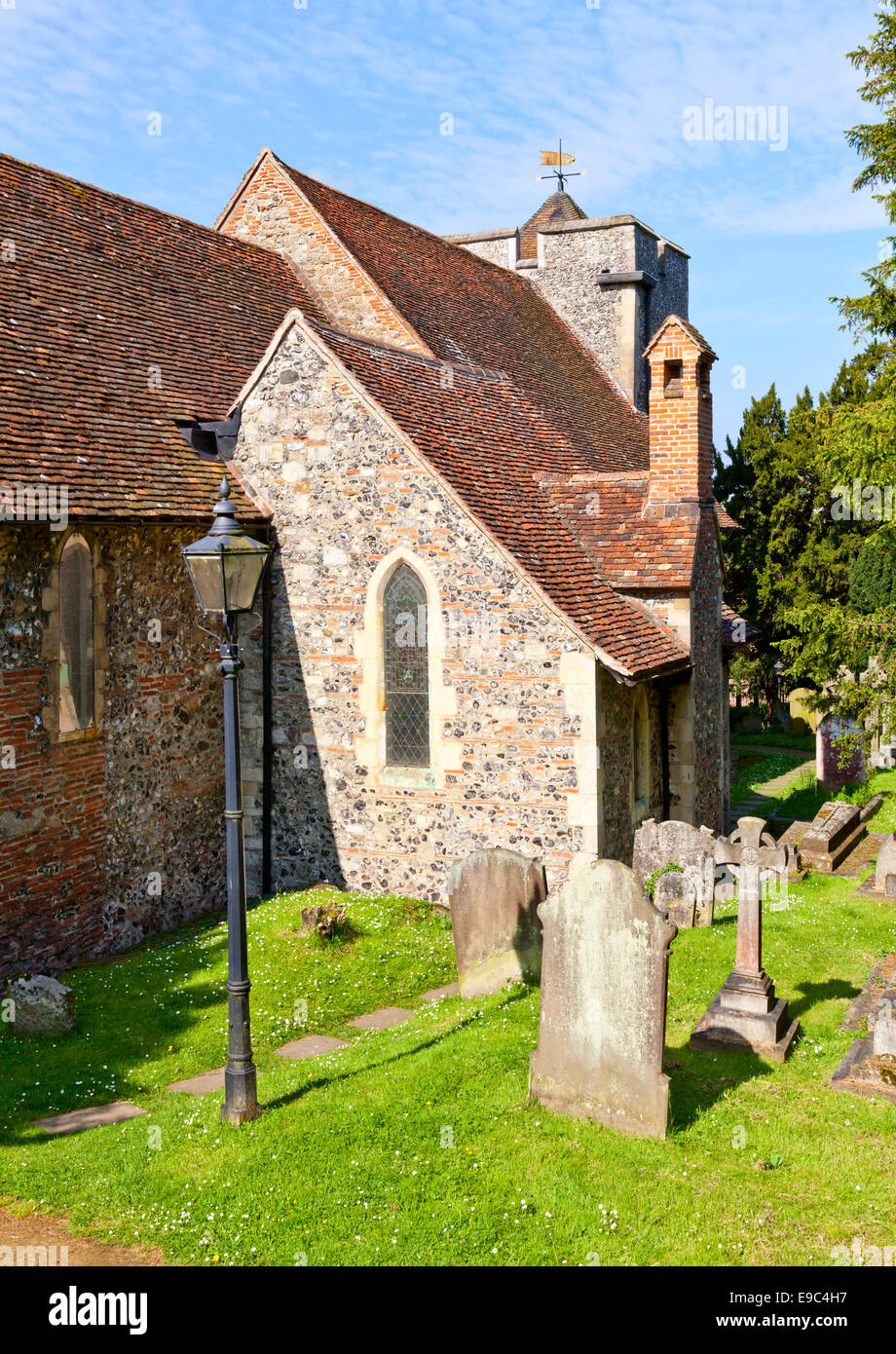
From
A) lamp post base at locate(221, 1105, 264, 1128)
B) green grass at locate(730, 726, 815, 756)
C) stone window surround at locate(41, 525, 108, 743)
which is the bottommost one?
lamp post base at locate(221, 1105, 264, 1128)

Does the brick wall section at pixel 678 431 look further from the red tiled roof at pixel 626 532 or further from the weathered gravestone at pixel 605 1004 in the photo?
the weathered gravestone at pixel 605 1004

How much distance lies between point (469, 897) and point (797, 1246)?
14.9 feet

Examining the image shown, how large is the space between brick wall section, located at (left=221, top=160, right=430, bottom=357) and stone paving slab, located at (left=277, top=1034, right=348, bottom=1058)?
1106 centimetres

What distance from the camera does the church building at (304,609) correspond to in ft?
36.3

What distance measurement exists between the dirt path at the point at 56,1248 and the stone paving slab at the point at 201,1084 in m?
1.96

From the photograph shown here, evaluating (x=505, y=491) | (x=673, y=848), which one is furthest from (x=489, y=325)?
(x=673, y=848)

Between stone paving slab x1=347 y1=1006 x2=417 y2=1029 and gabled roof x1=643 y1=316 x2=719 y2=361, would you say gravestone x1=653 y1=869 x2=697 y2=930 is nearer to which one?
stone paving slab x1=347 y1=1006 x2=417 y2=1029

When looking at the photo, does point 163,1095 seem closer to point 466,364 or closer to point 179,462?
point 179,462

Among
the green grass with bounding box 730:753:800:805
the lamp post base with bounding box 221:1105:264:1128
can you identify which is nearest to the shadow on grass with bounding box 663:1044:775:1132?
the lamp post base with bounding box 221:1105:264:1128

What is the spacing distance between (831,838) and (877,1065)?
23.6 ft

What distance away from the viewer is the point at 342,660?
42.3 ft

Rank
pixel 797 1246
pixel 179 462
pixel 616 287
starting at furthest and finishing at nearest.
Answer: pixel 616 287 → pixel 179 462 → pixel 797 1246

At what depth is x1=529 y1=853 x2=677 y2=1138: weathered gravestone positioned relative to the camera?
22.5 ft

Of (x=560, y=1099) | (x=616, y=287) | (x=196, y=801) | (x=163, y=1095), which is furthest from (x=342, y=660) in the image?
(x=616, y=287)
